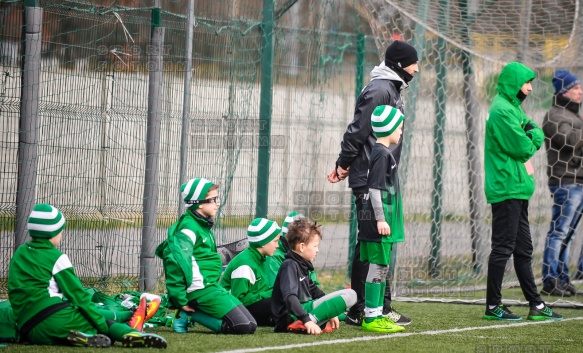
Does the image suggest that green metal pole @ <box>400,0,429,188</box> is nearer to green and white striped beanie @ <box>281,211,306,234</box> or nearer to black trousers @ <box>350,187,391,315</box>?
green and white striped beanie @ <box>281,211,306,234</box>

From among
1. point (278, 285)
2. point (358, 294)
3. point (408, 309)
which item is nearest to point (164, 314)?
point (278, 285)

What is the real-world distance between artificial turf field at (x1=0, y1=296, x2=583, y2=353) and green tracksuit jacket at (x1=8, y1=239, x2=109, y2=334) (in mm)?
203

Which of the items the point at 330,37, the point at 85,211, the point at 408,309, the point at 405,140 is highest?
the point at 330,37

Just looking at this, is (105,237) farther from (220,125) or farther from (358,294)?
(358,294)

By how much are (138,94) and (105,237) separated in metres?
1.31

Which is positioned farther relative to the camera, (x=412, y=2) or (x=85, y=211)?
(x=412, y=2)

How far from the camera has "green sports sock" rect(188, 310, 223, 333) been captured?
638 centimetres

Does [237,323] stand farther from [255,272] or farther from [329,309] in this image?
[255,272]

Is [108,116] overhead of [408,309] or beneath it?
overhead

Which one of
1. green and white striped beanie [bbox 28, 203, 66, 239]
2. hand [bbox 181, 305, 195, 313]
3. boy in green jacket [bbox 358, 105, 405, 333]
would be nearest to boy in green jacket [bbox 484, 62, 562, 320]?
A: boy in green jacket [bbox 358, 105, 405, 333]

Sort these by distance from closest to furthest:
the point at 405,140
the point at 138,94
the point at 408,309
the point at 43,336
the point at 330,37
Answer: the point at 43,336 < the point at 408,309 < the point at 138,94 < the point at 405,140 < the point at 330,37

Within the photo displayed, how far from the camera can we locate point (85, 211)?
27.5 ft

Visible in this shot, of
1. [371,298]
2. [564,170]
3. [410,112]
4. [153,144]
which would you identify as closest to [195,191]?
[371,298]

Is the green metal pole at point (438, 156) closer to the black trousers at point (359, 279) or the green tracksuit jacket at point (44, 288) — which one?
the black trousers at point (359, 279)
